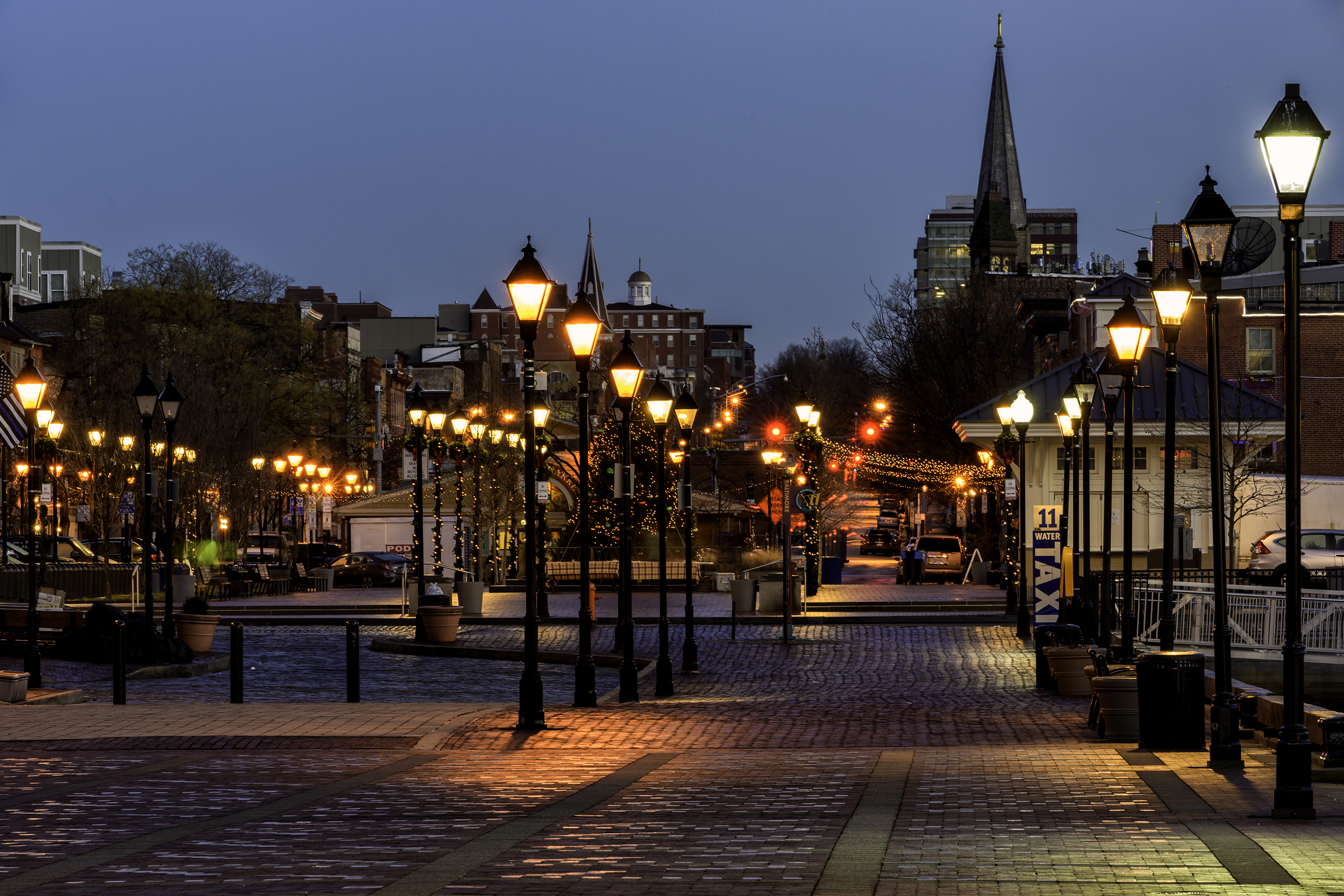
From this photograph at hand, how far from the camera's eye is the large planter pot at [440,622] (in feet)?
93.6

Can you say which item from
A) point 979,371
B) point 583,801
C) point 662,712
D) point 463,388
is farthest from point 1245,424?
point 463,388

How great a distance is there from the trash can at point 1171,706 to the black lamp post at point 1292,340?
9.53 feet

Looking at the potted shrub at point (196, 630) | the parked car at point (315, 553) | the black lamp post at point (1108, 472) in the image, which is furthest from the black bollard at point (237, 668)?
the parked car at point (315, 553)

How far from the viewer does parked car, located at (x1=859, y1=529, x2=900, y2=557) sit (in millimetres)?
84375

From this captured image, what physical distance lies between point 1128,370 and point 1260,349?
3990cm

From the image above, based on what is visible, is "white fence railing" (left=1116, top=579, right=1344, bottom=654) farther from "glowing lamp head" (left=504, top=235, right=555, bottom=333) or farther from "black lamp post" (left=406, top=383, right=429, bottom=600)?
"black lamp post" (left=406, top=383, right=429, bottom=600)

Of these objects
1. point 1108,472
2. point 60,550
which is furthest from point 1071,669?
point 60,550

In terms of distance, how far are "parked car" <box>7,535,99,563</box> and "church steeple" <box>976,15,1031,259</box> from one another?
288 ft

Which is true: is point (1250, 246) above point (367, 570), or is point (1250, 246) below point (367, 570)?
above

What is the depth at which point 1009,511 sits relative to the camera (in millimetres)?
37094

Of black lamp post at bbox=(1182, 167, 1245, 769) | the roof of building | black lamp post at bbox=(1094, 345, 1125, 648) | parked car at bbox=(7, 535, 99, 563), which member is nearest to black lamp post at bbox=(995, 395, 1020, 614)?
black lamp post at bbox=(1094, 345, 1125, 648)

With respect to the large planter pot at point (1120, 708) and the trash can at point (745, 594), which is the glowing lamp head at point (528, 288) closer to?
the large planter pot at point (1120, 708)

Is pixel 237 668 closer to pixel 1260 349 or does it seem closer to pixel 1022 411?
pixel 1022 411

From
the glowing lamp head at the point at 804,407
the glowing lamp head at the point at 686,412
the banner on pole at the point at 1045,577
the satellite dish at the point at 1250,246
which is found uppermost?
the satellite dish at the point at 1250,246
